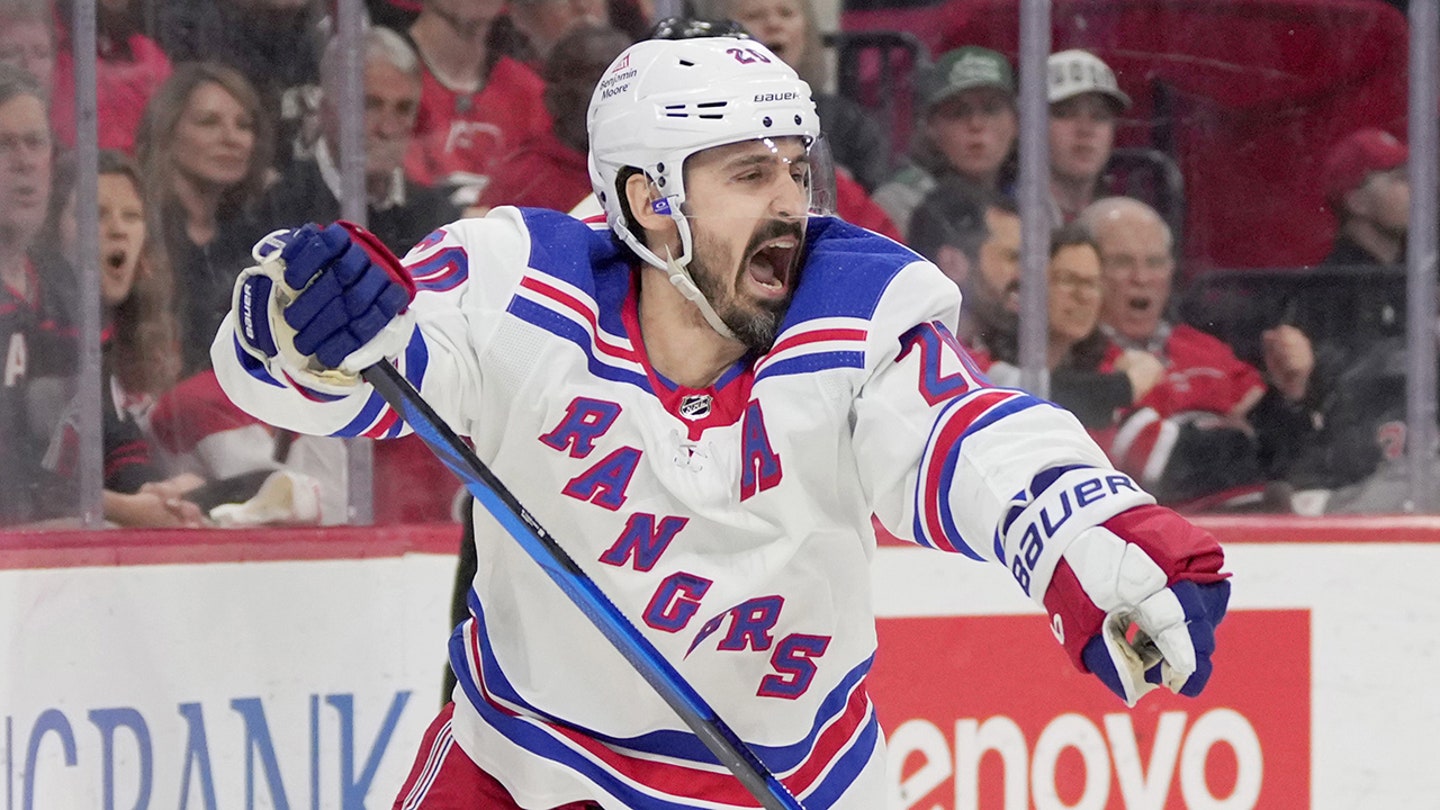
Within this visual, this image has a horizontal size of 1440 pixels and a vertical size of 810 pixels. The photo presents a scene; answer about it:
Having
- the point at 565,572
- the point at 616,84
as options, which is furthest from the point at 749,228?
the point at 565,572

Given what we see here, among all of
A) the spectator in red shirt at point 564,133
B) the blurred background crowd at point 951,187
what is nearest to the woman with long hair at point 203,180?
the blurred background crowd at point 951,187

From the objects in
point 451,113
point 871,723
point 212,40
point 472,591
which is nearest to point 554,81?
point 451,113

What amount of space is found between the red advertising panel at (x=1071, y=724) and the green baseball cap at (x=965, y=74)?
37.8 inches

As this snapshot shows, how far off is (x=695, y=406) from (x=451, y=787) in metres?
0.51

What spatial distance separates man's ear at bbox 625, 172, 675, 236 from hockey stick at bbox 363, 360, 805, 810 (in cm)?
36

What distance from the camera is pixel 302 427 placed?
1.96 metres

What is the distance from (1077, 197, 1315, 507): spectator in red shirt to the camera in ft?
10.8

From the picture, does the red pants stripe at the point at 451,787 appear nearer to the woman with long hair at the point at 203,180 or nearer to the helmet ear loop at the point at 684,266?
the helmet ear loop at the point at 684,266

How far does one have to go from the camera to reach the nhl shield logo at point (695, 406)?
1.95 meters

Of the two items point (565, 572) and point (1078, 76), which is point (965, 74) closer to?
point (1078, 76)

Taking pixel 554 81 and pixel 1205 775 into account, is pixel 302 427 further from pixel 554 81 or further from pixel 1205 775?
pixel 1205 775

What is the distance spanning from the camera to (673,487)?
74.4 inches

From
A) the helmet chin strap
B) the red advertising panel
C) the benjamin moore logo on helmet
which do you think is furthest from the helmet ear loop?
the red advertising panel

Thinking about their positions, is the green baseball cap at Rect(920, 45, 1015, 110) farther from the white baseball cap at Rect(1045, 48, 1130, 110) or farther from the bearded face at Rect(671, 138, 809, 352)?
the bearded face at Rect(671, 138, 809, 352)
